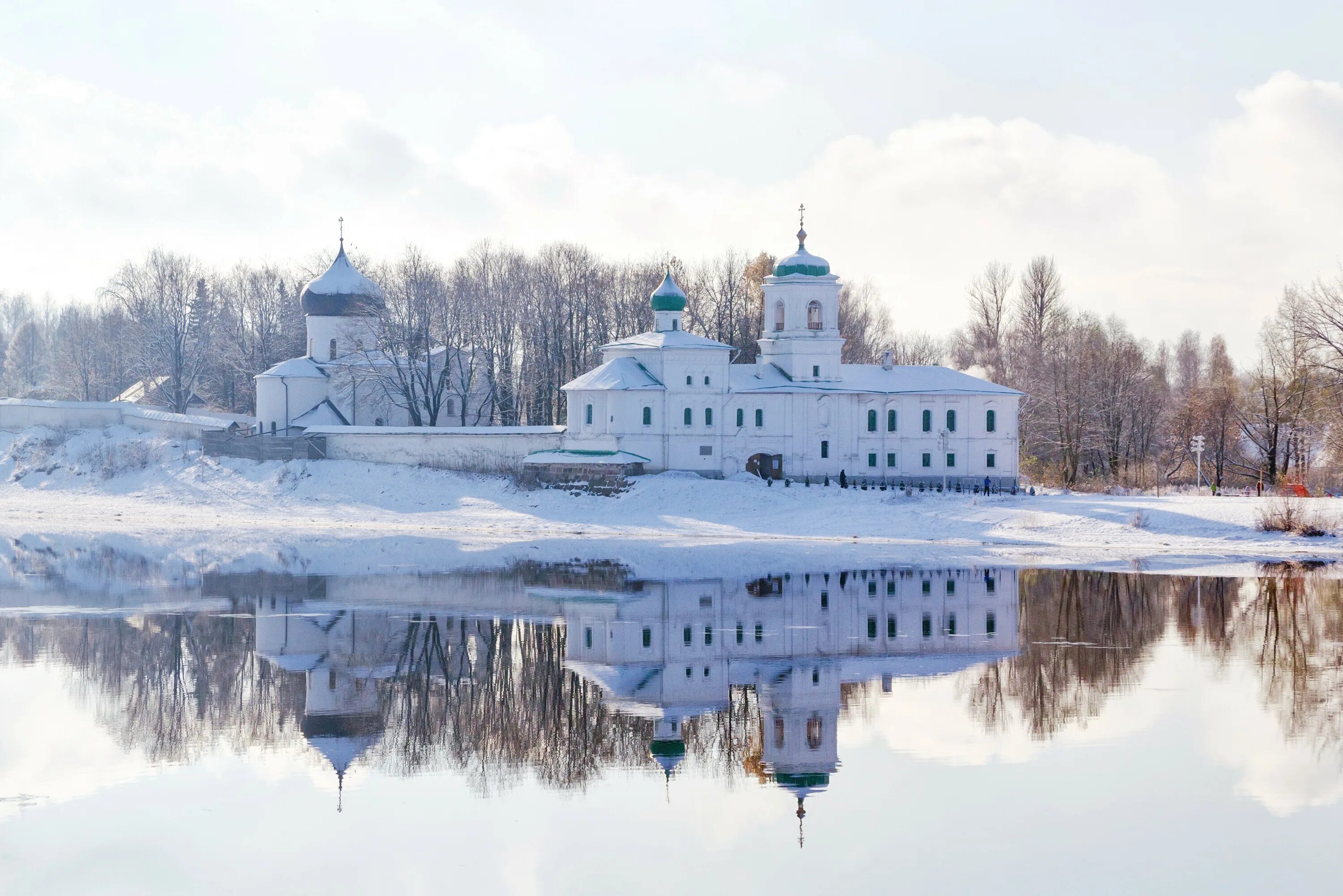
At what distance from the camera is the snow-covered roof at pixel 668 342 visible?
48312 mm

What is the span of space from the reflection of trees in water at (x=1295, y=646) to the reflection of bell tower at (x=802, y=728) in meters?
4.90

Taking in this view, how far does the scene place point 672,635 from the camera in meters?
22.8

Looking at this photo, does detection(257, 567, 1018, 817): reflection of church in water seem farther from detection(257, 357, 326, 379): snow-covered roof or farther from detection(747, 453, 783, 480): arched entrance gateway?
detection(257, 357, 326, 379): snow-covered roof

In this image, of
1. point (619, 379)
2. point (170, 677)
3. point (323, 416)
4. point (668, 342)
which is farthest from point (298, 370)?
point (170, 677)

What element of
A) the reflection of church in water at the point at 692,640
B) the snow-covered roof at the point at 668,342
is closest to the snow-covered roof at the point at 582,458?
the snow-covered roof at the point at 668,342

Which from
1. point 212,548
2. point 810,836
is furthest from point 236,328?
point 810,836

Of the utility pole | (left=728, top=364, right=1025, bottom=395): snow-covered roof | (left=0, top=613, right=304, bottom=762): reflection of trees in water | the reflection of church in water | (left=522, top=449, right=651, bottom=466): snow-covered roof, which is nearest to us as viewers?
(left=0, top=613, right=304, bottom=762): reflection of trees in water

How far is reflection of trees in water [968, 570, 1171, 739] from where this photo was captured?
58.6 feet

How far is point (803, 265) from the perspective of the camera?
166 ft

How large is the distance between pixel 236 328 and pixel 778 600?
165ft

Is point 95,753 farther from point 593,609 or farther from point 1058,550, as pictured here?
point 1058,550

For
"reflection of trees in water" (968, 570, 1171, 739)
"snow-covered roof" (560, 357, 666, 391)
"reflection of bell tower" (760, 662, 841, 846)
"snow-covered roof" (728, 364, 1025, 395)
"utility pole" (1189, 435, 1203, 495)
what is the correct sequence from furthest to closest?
"snow-covered roof" (728, 364, 1025, 395)
"snow-covered roof" (560, 357, 666, 391)
"utility pole" (1189, 435, 1203, 495)
"reflection of trees in water" (968, 570, 1171, 739)
"reflection of bell tower" (760, 662, 841, 846)

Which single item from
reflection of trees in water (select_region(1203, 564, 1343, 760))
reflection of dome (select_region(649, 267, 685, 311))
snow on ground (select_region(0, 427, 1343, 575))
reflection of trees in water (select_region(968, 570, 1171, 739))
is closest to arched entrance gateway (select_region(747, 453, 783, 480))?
snow on ground (select_region(0, 427, 1343, 575))

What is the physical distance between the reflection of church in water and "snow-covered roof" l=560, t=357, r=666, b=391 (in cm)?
1724
